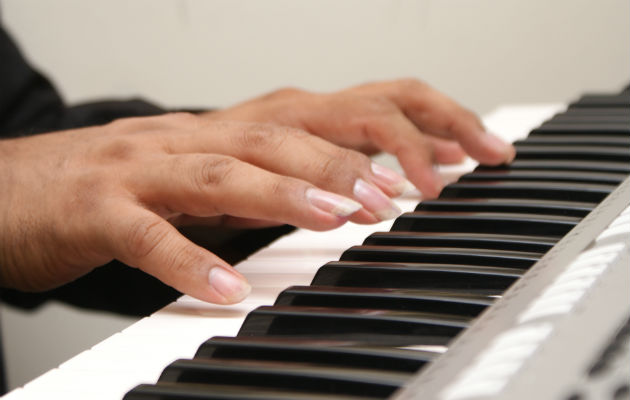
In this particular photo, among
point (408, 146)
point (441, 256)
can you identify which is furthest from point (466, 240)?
point (408, 146)

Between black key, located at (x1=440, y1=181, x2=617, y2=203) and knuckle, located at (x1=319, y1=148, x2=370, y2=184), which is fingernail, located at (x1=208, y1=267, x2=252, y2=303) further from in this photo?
black key, located at (x1=440, y1=181, x2=617, y2=203)

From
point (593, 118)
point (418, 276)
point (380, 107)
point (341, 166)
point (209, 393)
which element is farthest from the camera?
point (593, 118)

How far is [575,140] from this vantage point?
838 mm

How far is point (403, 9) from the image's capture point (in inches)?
73.6

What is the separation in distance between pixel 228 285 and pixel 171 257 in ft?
0.20

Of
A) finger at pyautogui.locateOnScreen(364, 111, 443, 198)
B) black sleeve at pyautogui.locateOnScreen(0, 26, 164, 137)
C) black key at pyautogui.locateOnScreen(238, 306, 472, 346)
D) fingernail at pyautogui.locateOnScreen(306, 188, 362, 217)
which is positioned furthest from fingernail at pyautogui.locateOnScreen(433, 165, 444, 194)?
black sleeve at pyautogui.locateOnScreen(0, 26, 164, 137)

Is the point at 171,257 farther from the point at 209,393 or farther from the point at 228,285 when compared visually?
the point at 209,393

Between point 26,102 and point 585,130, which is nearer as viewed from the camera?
point 585,130

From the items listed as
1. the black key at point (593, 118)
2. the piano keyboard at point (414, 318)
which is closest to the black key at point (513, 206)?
the piano keyboard at point (414, 318)

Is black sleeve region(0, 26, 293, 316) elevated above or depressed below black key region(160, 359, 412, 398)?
above

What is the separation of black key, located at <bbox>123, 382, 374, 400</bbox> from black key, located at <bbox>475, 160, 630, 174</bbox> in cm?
47

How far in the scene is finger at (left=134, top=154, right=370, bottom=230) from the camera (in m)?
0.56

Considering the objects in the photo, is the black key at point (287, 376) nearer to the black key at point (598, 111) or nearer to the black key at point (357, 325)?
the black key at point (357, 325)

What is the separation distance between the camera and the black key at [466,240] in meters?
0.54
